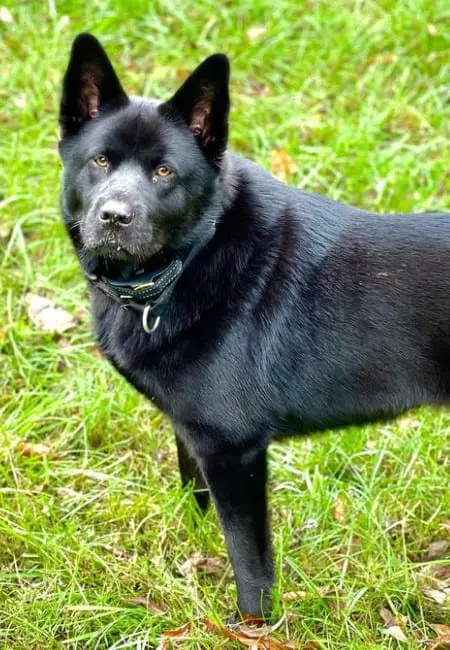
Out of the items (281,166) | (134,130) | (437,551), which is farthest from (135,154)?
(281,166)

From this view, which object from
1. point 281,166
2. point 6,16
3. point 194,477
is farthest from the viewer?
point 6,16

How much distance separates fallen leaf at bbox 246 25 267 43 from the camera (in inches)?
209

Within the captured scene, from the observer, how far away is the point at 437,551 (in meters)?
3.16

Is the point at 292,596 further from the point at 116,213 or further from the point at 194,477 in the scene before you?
the point at 116,213

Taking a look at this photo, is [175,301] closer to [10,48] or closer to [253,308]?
[253,308]

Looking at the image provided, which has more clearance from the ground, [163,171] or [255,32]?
[163,171]

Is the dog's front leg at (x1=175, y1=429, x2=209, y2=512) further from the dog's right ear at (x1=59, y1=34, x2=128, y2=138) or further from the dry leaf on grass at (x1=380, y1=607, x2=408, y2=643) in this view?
the dog's right ear at (x1=59, y1=34, x2=128, y2=138)

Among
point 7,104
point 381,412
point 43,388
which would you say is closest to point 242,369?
point 381,412

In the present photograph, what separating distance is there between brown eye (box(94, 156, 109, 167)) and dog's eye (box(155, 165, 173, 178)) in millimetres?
144

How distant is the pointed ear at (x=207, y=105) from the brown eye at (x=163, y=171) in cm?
15

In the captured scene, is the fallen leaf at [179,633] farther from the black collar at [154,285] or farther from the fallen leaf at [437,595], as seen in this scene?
the black collar at [154,285]

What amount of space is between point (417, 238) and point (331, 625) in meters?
1.20

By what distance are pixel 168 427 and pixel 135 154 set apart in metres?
1.31

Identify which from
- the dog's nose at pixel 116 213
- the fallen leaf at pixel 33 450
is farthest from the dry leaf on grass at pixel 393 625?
the dog's nose at pixel 116 213
